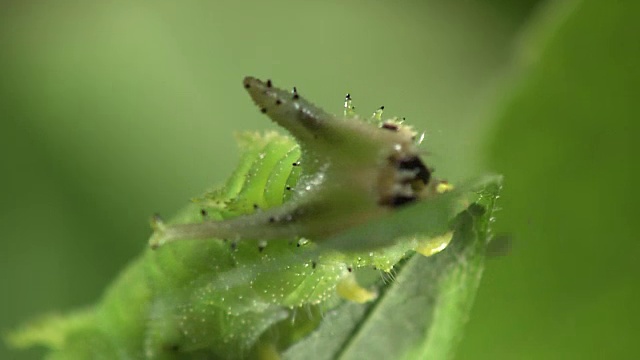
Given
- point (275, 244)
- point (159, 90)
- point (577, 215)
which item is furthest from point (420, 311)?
point (159, 90)

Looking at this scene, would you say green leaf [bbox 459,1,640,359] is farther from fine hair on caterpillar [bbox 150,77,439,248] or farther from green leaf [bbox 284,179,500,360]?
fine hair on caterpillar [bbox 150,77,439,248]

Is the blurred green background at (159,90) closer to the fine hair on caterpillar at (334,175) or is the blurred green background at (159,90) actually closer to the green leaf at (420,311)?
the green leaf at (420,311)

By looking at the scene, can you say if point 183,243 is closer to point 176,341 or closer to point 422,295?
point 176,341

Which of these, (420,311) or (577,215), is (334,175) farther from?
(577,215)

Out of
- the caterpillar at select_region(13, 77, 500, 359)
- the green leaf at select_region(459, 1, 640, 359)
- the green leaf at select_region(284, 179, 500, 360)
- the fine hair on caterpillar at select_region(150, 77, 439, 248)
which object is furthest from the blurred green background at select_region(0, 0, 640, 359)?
the fine hair on caterpillar at select_region(150, 77, 439, 248)

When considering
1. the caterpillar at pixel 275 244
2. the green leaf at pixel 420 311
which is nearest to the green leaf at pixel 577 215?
the green leaf at pixel 420 311

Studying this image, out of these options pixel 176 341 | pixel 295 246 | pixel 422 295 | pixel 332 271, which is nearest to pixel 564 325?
pixel 422 295
